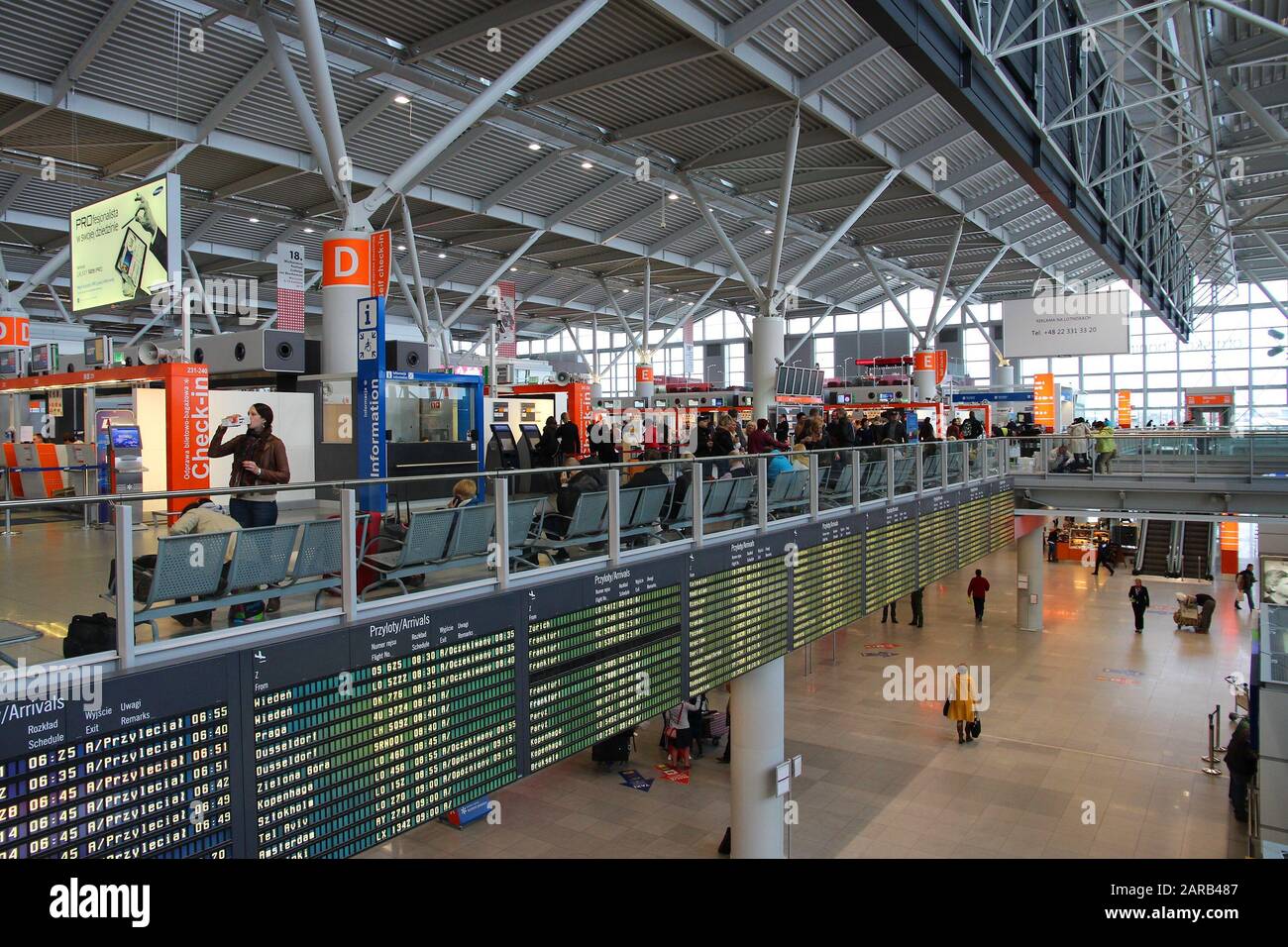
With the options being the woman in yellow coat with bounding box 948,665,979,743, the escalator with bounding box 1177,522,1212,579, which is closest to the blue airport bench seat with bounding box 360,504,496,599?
the woman in yellow coat with bounding box 948,665,979,743

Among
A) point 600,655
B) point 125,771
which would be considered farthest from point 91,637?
point 600,655

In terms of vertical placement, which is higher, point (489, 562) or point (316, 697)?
point (489, 562)

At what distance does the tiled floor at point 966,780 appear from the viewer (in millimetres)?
14688

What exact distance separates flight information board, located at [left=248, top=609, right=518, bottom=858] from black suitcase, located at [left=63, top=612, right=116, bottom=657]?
72 cm

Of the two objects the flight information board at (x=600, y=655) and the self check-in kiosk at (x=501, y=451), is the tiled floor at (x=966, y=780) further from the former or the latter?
the flight information board at (x=600, y=655)

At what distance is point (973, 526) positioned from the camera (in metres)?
17.1

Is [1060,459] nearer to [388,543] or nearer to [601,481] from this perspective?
[601,481]

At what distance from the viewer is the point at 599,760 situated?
18.8m

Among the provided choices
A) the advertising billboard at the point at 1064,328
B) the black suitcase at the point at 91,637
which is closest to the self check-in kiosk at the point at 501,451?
the black suitcase at the point at 91,637

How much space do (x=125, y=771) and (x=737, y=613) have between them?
6228mm

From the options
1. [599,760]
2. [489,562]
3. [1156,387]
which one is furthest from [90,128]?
[1156,387]

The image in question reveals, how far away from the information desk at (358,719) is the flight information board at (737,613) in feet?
0.12

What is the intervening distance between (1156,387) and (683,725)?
4232cm
